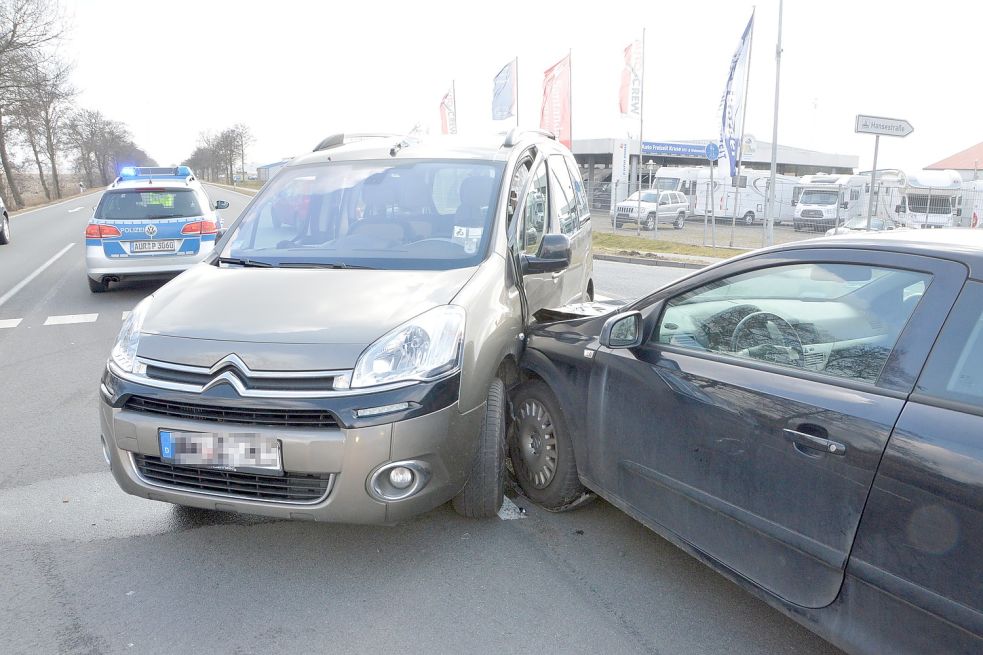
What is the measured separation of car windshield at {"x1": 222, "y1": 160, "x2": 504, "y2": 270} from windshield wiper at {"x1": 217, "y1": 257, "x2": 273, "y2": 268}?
2 centimetres

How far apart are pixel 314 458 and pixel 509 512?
4.35ft

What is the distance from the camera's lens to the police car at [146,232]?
10.4 m

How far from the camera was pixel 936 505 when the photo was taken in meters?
1.96

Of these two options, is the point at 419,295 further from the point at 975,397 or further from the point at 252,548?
the point at 975,397

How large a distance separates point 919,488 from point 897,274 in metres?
0.74

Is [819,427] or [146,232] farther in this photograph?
[146,232]

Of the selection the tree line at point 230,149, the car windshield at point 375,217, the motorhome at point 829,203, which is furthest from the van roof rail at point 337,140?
the tree line at point 230,149

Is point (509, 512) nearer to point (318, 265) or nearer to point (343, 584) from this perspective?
point (343, 584)

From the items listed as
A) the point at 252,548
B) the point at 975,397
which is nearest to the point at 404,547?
the point at 252,548

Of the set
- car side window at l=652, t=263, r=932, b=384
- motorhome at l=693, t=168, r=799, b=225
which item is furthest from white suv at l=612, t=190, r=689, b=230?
car side window at l=652, t=263, r=932, b=384

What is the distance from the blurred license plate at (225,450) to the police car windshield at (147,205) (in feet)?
28.2

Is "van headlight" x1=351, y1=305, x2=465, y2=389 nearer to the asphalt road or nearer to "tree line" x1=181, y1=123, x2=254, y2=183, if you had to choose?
the asphalt road

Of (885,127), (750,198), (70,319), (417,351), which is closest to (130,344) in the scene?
(417,351)

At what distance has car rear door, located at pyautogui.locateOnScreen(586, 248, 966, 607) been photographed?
87.6 inches
